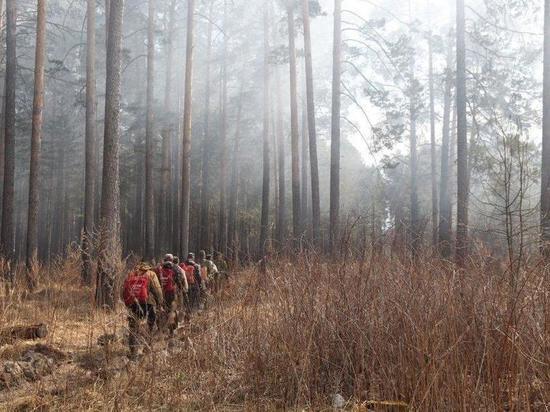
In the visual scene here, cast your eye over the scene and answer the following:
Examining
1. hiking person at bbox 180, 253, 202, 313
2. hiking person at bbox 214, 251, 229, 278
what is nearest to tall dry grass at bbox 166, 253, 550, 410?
hiking person at bbox 214, 251, 229, 278

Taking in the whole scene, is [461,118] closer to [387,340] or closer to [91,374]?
[387,340]

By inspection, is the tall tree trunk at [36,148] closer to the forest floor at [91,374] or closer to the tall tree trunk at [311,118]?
the forest floor at [91,374]

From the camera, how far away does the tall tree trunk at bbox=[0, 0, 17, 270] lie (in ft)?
41.0

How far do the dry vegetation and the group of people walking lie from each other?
602 millimetres

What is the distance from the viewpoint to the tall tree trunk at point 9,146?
12484mm

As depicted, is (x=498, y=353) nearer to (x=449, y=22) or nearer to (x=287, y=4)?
(x=287, y=4)

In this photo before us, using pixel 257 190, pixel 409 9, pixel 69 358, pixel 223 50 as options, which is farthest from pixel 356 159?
pixel 69 358

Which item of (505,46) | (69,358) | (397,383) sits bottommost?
(69,358)

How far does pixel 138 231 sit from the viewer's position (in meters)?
27.5

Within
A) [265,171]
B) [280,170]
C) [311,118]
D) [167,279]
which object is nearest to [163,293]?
[167,279]

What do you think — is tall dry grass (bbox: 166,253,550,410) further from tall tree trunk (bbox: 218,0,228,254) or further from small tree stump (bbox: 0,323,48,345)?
tall tree trunk (bbox: 218,0,228,254)

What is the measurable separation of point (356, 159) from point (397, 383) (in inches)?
1563

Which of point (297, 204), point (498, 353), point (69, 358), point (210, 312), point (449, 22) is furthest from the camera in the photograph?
point (449, 22)

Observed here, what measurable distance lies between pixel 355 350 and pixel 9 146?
1238cm
